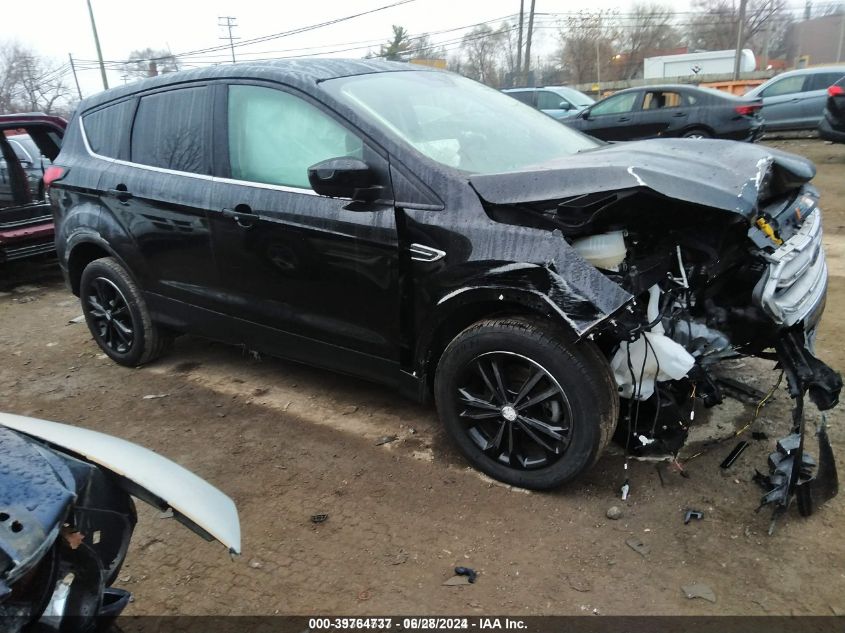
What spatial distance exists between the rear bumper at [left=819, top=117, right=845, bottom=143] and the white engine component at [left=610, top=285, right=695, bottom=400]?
429 inches

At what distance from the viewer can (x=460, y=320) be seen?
2.94 m

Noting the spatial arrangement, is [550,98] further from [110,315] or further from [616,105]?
[110,315]

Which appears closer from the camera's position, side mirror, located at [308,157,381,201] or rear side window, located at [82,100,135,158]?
side mirror, located at [308,157,381,201]

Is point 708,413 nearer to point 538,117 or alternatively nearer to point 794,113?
point 538,117

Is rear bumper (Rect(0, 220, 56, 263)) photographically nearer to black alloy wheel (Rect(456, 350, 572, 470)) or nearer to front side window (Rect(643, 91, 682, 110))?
black alloy wheel (Rect(456, 350, 572, 470))

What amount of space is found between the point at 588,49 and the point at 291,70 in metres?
59.7

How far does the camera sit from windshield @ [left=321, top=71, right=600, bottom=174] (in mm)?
3033

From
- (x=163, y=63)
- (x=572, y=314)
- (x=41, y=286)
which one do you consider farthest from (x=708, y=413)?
(x=163, y=63)

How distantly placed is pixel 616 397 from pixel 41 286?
702 cm

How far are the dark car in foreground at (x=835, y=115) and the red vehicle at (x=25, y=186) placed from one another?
1186 cm

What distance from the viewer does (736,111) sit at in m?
11.5

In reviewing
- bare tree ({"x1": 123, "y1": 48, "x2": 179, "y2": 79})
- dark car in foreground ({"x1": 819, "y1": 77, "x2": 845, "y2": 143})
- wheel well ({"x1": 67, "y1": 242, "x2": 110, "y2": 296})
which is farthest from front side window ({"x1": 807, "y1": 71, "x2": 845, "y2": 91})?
bare tree ({"x1": 123, "y1": 48, "x2": 179, "y2": 79})

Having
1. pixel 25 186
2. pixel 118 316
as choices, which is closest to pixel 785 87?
pixel 25 186

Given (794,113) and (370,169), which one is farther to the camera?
(794,113)
